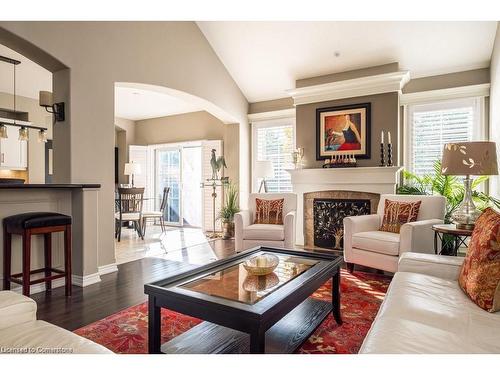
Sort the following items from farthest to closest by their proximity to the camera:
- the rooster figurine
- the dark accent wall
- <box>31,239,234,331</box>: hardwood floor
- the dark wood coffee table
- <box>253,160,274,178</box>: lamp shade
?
1. the rooster figurine
2. <box>253,160,274,178</box>: lamp shade
3. the dark accent wall
4. <box>31,239,234,331</box>: hardwood floor
5. the dark wood coffee table

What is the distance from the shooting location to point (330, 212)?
4.96 m

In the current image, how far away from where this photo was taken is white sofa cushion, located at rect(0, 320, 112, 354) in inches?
44.3

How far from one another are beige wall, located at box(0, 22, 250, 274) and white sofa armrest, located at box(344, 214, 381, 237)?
8.88ft

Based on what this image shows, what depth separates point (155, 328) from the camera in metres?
1.70

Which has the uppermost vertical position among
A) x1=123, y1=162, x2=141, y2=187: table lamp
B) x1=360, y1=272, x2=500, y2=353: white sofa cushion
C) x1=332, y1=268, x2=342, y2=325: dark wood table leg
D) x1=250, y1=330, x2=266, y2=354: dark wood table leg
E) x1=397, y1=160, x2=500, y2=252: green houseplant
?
x1=123, y1=162, x2=141, y2=187: table lamp

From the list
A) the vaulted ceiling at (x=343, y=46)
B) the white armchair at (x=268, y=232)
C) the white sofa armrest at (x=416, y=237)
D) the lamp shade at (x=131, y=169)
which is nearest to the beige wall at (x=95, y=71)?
the vaulted ceiling at (x=343, y=46)

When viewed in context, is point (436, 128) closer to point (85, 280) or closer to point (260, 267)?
point (260, 267)

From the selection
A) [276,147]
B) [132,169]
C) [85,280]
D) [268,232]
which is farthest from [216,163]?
[85,280]

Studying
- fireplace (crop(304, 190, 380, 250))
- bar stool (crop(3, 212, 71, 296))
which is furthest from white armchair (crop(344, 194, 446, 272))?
bar stool (crop(3, 212, 71, 296))

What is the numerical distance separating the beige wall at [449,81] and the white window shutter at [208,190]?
143 inches

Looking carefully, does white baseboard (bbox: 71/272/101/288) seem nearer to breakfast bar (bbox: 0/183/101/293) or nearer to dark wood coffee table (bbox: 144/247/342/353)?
breakfast bar (bbox: 0/183/101/293)

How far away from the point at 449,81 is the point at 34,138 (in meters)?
7.30
